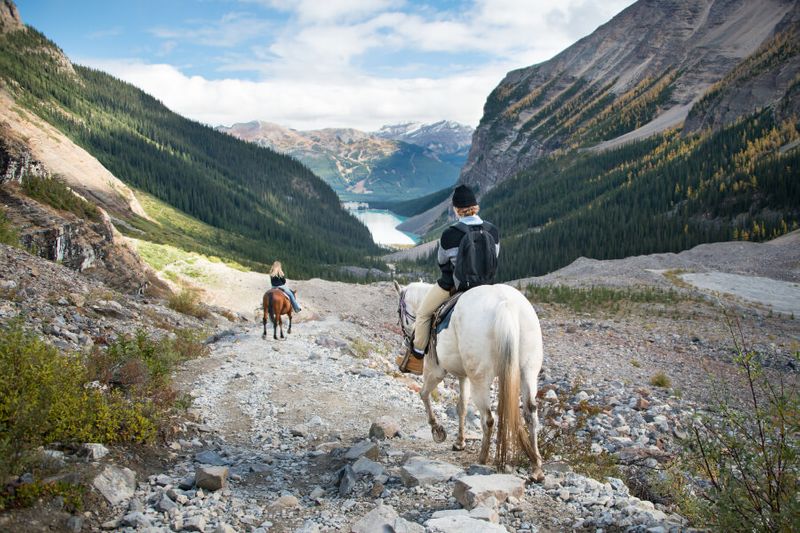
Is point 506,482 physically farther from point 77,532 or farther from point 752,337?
point 752,337

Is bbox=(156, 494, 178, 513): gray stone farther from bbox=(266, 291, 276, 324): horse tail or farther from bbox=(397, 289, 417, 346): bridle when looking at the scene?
bbox=(266, 291, 276, 324): horse tail

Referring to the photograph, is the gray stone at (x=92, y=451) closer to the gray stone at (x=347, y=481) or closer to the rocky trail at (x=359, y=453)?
the rocky trail at (x=359, y=453)

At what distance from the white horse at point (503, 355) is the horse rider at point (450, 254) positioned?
2.66ft

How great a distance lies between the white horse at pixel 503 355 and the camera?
6.17 meters

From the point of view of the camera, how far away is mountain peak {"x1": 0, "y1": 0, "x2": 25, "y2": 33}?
380ft

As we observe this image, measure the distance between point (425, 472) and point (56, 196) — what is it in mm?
23229

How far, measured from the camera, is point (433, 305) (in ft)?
26.8

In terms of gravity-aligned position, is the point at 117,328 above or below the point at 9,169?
below

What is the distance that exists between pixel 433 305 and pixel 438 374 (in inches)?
47.9

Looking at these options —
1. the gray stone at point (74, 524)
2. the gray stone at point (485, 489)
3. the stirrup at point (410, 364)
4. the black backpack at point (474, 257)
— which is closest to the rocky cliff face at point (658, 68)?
the stirrup at point (410, 364)

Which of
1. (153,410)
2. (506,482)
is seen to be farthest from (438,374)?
(153,410)

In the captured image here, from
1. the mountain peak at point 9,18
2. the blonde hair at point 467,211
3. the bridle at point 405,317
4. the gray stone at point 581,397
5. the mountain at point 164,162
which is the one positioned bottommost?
the gray stone at point 581,397

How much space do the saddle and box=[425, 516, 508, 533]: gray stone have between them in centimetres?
317

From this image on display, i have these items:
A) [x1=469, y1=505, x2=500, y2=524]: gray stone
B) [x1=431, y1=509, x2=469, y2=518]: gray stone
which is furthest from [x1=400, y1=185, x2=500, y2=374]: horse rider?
[x1=469, y1=505, x2=500, y2=524]: gray stone
